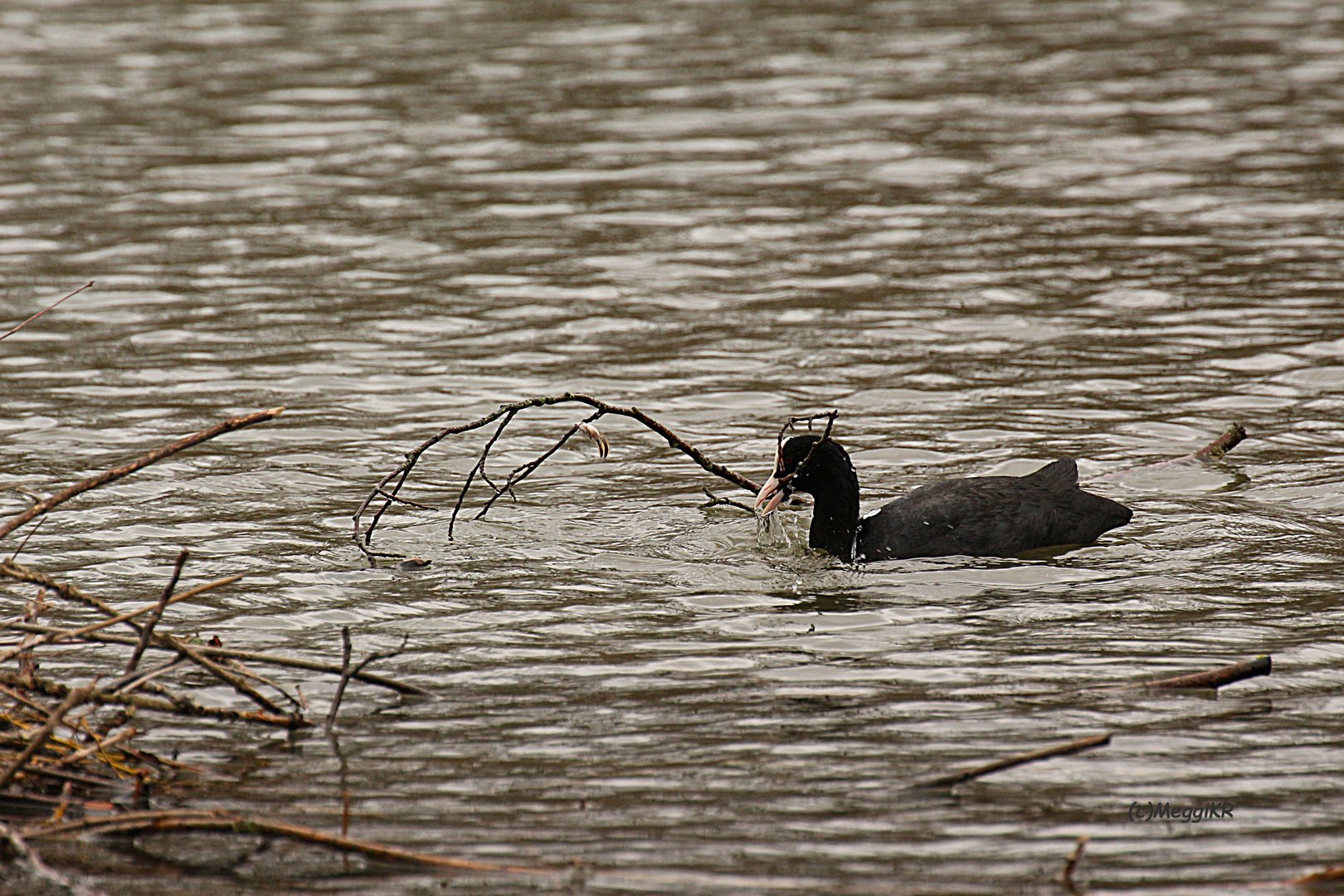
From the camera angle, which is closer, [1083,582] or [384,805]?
[384,805]

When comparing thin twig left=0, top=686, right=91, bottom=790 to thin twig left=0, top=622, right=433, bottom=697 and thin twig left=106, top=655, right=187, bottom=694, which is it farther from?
thin twig left=0, top=622, right=433, bottom=697

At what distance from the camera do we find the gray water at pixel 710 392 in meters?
6.21

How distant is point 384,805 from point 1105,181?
12349mm

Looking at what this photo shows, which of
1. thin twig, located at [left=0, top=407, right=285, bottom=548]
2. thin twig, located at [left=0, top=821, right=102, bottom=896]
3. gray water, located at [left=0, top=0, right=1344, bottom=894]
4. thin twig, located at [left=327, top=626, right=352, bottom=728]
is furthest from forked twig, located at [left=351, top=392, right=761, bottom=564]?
thin twig, located at [left=0, top=821, right=102, bottom=896]

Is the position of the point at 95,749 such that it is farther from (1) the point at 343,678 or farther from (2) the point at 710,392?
(2) the point at 710,392

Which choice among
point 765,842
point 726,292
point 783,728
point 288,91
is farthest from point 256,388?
point 288,91

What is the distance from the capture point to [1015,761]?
5.88 meters

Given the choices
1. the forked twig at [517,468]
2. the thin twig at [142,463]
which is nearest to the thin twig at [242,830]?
the thin twig at [142,463]

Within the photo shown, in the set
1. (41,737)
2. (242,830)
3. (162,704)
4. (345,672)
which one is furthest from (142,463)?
(242,830)

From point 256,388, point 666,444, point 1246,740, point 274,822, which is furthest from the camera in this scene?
point 256,388

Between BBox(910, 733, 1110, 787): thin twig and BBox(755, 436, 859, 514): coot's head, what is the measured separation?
3086mm

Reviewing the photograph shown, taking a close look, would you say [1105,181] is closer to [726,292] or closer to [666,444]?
[726,292]

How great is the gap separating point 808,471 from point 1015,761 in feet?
11.4

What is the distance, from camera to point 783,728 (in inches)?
267
